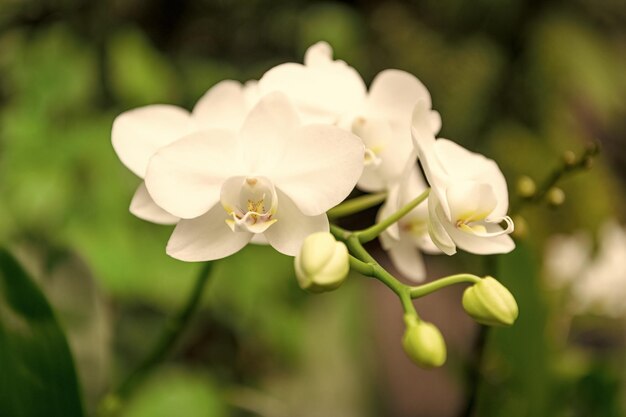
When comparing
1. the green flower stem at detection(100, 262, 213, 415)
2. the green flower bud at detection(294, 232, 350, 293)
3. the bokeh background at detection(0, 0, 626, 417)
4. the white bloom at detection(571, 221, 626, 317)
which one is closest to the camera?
the green flower bud at detection(294, 232, 350, 293)

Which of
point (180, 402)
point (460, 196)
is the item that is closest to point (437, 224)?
point (460, 196)

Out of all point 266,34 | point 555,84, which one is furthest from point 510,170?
point 266,34

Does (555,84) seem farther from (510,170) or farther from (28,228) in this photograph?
(28,228)

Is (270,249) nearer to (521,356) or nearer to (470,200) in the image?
(521,356)

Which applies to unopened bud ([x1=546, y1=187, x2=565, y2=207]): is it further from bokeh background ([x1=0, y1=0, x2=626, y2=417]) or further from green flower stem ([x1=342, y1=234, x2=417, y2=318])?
green flower stem ([x1=342, y1=234, x2=417, y2=318])

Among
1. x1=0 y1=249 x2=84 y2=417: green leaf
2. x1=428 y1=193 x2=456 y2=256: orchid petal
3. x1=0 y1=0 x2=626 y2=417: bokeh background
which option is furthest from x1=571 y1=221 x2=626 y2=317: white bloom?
x1=0 y1=249 x2=84 y2=417: green leaf

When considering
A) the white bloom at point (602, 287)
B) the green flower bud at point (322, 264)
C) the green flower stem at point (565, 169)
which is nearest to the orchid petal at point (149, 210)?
the green flower bud at point (322, 264)
